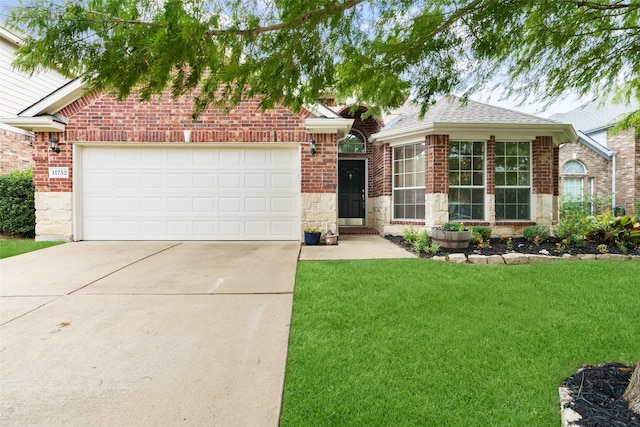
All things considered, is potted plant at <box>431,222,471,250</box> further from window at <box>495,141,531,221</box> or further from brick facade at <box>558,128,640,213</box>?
brick facade at <box>558,128,640,213</box>

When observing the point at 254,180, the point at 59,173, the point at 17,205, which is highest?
the point at 59,173

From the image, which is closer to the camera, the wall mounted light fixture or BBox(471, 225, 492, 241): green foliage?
BBox(471, 225, 492, 241): green foliage

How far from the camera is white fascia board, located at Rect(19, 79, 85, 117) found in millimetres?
7203

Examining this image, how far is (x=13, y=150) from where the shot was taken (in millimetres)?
10477

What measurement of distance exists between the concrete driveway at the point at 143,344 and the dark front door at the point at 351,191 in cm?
568

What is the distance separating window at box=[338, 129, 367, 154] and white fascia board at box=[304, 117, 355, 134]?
3.29m

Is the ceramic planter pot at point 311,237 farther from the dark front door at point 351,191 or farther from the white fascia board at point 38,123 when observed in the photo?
the white fascia board at point 38,123

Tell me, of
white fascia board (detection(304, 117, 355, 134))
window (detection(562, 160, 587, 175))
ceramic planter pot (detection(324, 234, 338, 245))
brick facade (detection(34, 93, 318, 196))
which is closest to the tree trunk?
ceramic planter pot (detection(324, 234, 338, 245))

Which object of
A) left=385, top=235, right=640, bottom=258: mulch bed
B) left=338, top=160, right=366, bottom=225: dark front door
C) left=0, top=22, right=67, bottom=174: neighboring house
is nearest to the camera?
left=385, top=235, right=640, bottom=258: mulch bed

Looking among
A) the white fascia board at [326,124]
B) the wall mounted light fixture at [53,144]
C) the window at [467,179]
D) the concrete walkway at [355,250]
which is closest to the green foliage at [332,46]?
the concrete walkway at [355,250]

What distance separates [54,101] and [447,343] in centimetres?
917

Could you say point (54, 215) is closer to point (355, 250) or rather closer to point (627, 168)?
point (355, 250)

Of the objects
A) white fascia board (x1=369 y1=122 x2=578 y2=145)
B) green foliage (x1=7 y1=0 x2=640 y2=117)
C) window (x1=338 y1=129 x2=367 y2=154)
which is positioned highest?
window (x1=338 y1=129 x2=367 y2=154)

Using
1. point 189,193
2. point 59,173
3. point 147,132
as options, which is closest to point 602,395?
point 189,193
